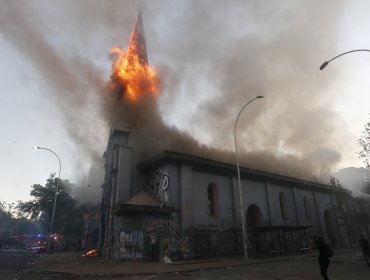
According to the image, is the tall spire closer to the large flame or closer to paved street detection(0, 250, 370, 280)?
the large flame

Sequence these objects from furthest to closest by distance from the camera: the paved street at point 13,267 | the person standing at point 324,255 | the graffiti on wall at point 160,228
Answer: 1. the graffiti on wall at point 160,228
2. the paved street at point 13,267
3. the person standing at point 324,255

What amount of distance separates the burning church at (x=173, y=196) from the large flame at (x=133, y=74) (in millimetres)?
120

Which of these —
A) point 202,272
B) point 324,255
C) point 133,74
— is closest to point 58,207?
point 133,74

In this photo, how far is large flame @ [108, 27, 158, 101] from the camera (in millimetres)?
35000

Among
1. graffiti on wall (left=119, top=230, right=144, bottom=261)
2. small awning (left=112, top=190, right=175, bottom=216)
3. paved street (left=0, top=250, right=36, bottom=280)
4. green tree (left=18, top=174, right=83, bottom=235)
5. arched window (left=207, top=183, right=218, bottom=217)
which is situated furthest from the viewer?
green tree (left=18, top=174, right=83, bottom=235)

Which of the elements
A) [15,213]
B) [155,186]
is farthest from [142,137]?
[15,213]

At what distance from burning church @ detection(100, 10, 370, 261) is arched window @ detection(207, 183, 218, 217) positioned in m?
0.11

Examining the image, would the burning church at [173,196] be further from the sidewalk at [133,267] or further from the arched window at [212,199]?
the sidewalk at [133,267]

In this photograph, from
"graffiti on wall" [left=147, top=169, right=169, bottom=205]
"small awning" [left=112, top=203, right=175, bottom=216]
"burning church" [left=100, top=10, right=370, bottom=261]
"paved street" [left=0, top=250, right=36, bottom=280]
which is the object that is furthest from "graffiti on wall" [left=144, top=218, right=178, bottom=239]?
"paved street" [left=0, top=250, right=36, bottom=280]

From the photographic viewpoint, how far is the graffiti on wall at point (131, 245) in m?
24.9

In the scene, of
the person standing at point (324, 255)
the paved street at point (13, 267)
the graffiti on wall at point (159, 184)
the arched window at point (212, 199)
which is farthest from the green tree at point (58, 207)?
the person standing at point (324, 255)

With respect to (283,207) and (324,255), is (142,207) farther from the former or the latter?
(283,207)

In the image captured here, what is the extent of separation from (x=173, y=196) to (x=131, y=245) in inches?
225

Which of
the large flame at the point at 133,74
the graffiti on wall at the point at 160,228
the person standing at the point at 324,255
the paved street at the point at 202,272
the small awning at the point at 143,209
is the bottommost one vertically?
the paved street at the point at 202,272
